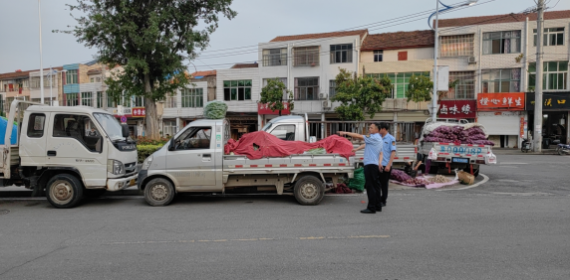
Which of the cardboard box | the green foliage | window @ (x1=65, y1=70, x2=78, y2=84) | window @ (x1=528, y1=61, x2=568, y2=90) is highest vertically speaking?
window @ (x1=65, y1=70, x2=78, y2=84)

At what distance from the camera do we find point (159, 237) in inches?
225

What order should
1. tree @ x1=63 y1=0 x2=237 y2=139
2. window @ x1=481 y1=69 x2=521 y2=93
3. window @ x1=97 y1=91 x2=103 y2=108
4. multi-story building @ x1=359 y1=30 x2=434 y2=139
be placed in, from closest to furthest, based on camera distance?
tree @ x1=63 y1=0 x2=237 y2=139, window @ x1=481 y1=69 x2=521 y2=93, multi-story building @ x1=359 y1=30 x2=434 y2=139, window @ x1=97 y1=91 x2=103 y2=108

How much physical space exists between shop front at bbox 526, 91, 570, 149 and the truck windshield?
28.8 metres

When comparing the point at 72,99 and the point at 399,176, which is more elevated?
the point at 72,99

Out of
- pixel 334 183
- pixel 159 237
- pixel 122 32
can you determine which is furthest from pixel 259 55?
pixel 159 237

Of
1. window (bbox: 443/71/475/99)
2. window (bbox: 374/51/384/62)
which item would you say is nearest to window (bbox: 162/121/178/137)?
window (bbox: 374/51/384/62)

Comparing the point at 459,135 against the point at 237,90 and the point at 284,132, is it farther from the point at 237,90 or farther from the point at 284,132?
the point at 237,90

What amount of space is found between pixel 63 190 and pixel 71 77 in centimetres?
4204

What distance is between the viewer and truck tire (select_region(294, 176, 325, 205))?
313 inches

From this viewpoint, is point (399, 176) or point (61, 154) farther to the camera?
point (399, 176)

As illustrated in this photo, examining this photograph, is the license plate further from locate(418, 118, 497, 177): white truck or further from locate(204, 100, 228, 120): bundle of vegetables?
locate(204, 100, 228, 120): bundle of vegetables

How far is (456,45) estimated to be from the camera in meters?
29.8

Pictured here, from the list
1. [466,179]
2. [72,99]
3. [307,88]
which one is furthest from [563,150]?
[72,99]

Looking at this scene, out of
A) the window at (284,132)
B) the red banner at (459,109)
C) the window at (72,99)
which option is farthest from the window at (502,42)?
the window at (72,99)
